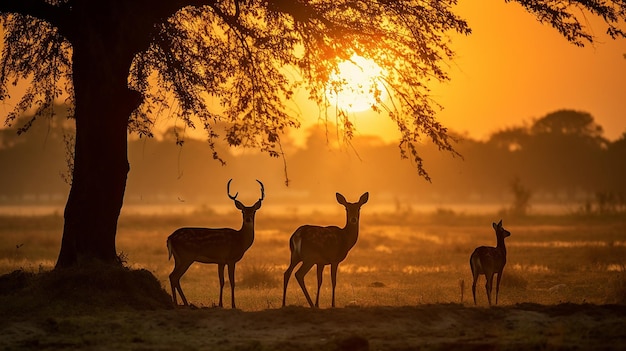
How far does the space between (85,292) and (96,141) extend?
9.52 ft

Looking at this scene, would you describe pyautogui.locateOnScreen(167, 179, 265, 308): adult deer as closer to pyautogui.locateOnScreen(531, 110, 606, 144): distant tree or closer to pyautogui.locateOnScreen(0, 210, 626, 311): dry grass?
pyautogui.locateOnScreen(0, 210, 626, 311): dry grass

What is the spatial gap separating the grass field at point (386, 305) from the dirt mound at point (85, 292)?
37.1 inches

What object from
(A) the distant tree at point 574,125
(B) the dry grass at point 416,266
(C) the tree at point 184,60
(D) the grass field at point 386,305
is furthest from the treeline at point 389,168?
(C) the tree at point 184,60

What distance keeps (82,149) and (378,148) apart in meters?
160

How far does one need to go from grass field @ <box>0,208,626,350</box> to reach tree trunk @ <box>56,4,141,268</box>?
248 cm

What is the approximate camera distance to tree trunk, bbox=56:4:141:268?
16688 mm

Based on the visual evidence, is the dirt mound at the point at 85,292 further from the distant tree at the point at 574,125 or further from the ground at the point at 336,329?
the distant tree at the point at 574,125

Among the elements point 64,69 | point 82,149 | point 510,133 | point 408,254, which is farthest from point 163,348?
point 510,133

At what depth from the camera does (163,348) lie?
1176cm

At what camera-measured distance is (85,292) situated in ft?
50.3

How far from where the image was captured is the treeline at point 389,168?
127 meters

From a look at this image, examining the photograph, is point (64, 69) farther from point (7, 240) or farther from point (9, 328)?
point (7, 240)

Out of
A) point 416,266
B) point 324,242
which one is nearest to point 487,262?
point 324,242

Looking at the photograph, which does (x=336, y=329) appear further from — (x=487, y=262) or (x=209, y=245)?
(x=487, y=262)
